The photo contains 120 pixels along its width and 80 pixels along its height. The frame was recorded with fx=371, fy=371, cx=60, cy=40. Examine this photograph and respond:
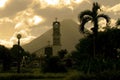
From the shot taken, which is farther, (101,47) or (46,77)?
(101,47)

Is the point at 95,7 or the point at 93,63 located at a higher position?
the point at 95,7

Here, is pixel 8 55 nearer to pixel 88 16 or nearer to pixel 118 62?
pixel 88 16

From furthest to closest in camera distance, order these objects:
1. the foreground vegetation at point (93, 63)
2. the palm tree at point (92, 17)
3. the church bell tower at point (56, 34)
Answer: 1. the church bell tower at point (56, 34)
2. the palm tree at point (92, 17)
3. the foreground vegetation at point (93, 63)

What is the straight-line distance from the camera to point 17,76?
36562mm

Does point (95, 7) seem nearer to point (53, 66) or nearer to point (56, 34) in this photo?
point (53, 66)

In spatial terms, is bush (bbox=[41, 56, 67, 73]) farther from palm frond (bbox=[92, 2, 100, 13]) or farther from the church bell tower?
the church bell tower

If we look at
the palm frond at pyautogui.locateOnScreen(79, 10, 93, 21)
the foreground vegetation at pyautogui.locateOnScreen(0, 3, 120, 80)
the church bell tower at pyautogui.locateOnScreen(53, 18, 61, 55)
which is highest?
the church bell tower at pyautogui.locateOnScreen(53, 18, 61, 55)

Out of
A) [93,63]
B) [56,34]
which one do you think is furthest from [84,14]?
[56,34]

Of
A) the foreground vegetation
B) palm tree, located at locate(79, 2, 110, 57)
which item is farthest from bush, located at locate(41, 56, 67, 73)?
palm tree, located at locate(79, 2, 110, 57)

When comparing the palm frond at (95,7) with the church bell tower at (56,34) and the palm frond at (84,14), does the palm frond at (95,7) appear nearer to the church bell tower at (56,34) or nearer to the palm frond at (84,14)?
the palm frond at (84,14)

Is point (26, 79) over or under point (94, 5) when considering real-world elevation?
under

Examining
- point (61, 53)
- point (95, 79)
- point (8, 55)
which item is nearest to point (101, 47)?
point (8, 55)

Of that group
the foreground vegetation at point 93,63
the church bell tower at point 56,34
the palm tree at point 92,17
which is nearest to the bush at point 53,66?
the foreground vegetation at point 93,63

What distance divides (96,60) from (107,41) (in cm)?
2672
